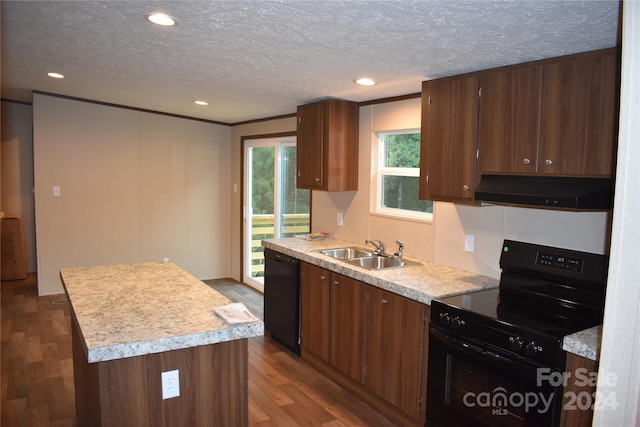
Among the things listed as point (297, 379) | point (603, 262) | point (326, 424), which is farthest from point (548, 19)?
point (297, 379)

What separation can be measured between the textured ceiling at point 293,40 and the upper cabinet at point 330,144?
9.7 inches

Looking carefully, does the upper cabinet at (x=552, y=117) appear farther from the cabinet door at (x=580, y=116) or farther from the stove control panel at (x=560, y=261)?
the stove control panel at (x=560, y=261)

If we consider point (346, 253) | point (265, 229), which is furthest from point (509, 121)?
point (265, 229)

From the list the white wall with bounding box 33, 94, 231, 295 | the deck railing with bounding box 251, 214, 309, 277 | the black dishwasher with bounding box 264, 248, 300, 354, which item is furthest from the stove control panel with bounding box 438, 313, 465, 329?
the white wall with bounding box 33, 94, 231, 295

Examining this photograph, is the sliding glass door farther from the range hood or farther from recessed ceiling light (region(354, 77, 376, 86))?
the range hood

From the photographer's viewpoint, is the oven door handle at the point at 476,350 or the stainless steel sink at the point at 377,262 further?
the stainless steel sink at the point at 377,262

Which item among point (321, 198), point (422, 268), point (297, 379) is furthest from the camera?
point (321, 198)

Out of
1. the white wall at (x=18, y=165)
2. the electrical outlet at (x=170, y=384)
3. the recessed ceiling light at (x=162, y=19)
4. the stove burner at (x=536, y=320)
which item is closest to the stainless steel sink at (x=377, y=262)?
the stove burner at (x=536, y=320)

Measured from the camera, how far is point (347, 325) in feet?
10.9

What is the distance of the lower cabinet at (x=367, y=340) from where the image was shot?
2.75 metres

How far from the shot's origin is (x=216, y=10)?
1.99 metres

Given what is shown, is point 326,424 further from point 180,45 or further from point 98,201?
point 98,201

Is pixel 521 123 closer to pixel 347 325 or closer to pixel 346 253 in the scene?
pixel 347 325

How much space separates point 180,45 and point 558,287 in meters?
2.53
